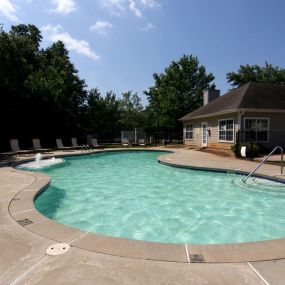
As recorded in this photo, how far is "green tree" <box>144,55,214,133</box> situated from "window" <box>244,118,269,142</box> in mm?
15170

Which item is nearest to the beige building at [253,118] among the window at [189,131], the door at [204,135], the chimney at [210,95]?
the door at [204,135]

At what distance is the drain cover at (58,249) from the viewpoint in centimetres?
354

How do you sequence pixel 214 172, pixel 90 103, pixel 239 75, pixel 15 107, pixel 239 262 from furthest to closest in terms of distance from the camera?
pixel 239 75 → pixel 90 103 → pixel 15 107 → pixel 214 172 → pixel 239 262

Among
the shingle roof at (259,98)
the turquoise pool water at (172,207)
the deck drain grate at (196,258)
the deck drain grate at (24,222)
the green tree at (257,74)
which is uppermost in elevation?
the green tree at (257,74)

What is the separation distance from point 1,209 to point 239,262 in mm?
4381

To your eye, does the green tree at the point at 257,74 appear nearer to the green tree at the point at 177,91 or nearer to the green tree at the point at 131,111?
the green tree at the point at 177,91

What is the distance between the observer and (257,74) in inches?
1683

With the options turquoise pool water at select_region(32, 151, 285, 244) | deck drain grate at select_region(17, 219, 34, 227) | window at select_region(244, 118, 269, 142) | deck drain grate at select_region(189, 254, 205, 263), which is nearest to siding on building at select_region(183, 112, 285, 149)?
window at select_region(244, 118, 269, 142)

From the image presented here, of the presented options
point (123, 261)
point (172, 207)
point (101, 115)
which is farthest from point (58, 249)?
point (101, 115)

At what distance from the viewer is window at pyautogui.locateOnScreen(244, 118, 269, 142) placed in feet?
57.8

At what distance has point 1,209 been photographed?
5.37 metres

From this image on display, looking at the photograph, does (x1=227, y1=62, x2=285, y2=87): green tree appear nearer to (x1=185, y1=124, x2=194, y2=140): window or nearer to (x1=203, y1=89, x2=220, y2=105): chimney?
(x1=203, y1=89, x2=220, y2=105): chimney

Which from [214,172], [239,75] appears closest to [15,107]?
[214,172]

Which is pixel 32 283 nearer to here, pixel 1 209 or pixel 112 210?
pixel 1 209
